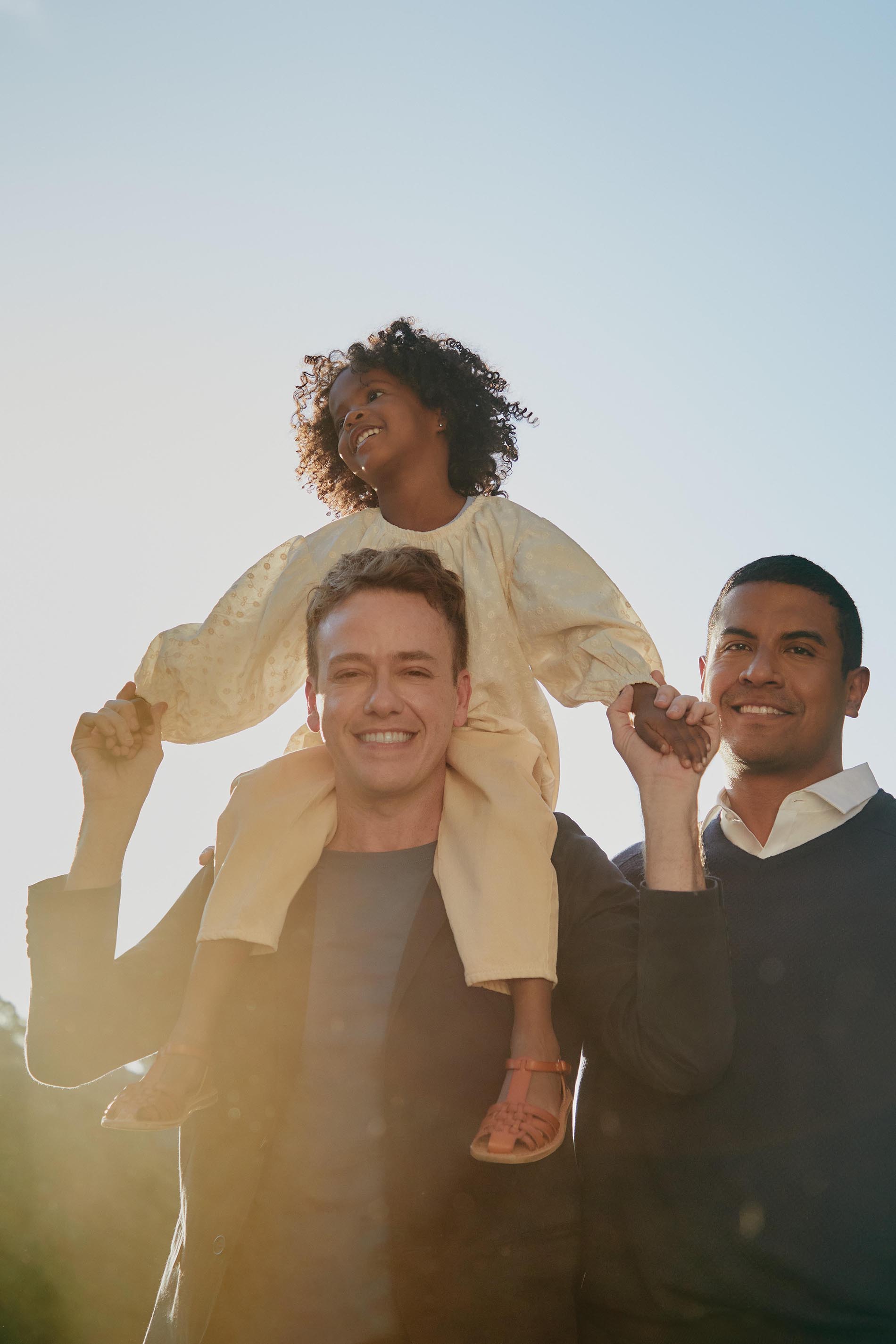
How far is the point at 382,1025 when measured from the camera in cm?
291

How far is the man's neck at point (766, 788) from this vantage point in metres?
3.91

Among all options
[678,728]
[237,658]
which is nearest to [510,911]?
A: [678,728]

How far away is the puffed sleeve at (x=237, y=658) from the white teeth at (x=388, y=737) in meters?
1.09

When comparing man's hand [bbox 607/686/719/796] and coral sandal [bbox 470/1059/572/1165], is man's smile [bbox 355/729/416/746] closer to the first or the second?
man's hand [bbox 607/686/719/796]

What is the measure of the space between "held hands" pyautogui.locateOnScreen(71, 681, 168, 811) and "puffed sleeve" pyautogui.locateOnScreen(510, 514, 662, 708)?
4.43 ft

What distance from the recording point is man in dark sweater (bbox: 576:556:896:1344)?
3.00 meters

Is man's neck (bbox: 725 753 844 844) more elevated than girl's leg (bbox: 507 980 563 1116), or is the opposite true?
man's neck (bbox: 725 753 844 844)

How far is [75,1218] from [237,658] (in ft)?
40.0

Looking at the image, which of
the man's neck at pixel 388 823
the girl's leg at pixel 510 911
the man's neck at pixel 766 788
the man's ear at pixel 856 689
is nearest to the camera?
the girl's leg at pixel 510 911

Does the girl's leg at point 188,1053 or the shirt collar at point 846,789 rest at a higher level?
the shirt collar at point 846,789

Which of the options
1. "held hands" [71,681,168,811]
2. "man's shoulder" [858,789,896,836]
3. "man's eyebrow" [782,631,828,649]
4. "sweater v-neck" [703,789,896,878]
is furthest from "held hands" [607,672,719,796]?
"held hands" [71,681,168,811]

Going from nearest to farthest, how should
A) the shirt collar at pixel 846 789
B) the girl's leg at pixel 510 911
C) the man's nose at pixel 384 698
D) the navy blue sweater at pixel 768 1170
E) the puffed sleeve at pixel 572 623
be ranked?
the girl's leg at pixel 510 911, the navy blue sweater at pixel 768 1170, the man's nose at pixel 384 698, the puffed sleeve at pixel 572 623, the shirt collar at pixel 846 789

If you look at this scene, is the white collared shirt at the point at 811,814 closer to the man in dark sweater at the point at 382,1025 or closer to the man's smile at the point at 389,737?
the man in dark sweater at the point at 382,1025

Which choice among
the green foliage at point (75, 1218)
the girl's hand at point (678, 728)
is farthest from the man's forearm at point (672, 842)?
the green foliage at point (75, 1218)
